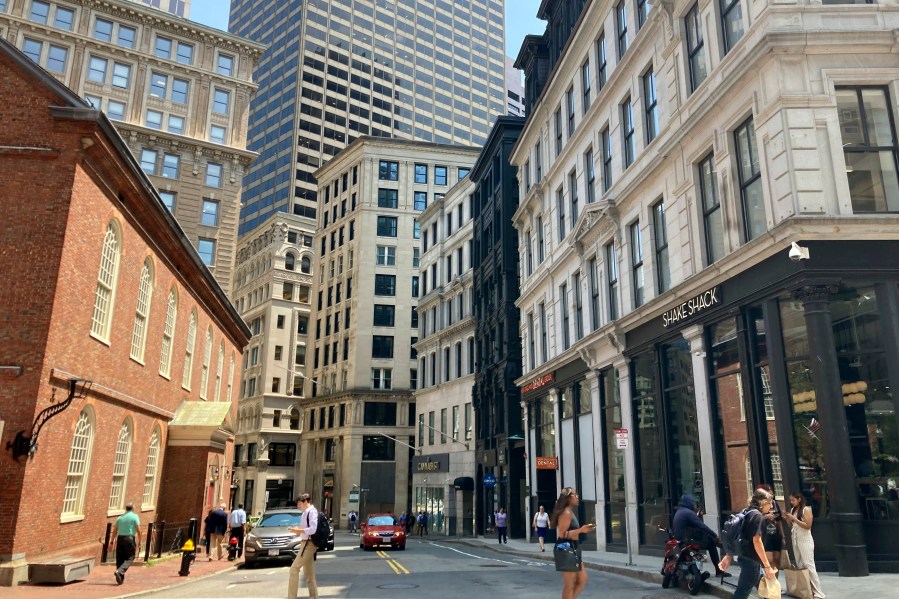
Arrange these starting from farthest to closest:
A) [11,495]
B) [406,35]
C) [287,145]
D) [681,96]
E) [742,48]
A: 1. [406,35]
2. [287,145]
3. [681,96]
4. [742,48]
5. [11,495]

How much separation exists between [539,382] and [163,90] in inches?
1561

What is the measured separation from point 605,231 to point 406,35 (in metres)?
130

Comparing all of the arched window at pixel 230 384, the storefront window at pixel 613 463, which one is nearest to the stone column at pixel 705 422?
the storefront window at pixel 613 463

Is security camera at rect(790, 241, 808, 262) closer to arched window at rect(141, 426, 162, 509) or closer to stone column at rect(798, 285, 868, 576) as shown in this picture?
stone column at rect(798, 285, 868, 576)

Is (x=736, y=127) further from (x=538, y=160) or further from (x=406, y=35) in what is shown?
(x=406, y=35)

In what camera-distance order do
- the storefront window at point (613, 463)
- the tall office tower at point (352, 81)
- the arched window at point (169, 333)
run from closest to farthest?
the storefront window at point (613, 463) < the arched window at point (169, 333) < the tall office tower at point (352, 81)

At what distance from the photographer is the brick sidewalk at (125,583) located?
13.2 m

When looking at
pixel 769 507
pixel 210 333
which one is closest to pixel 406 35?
pixel 210 333

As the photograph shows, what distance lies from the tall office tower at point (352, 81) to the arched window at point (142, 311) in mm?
87832

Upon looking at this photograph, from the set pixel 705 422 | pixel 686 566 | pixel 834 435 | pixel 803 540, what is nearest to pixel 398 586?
pixel 686 566

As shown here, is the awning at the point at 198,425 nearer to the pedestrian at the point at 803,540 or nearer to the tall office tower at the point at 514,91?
the pedestrian at the point at 803,540

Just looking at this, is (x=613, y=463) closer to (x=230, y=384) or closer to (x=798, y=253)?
(x=798, y=253)

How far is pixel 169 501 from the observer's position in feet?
82.8

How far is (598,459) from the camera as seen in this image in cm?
2442
